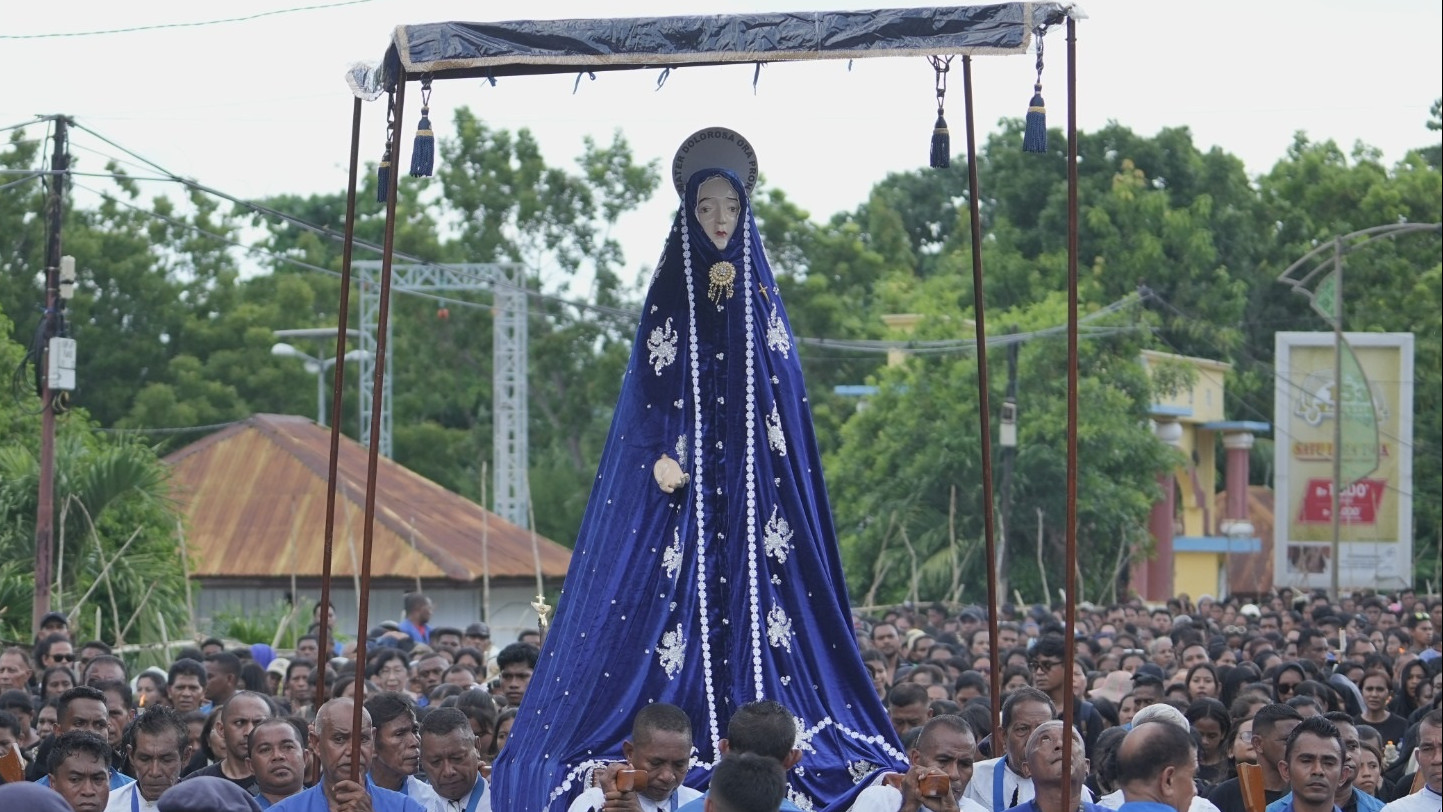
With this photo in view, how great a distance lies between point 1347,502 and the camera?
101ft

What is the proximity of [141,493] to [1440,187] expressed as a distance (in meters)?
33.7

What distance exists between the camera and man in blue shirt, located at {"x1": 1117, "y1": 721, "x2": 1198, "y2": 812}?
5895mm

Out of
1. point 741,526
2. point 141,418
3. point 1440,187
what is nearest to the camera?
point 741,526

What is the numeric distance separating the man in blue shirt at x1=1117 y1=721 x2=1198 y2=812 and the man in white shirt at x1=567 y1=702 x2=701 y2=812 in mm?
1229

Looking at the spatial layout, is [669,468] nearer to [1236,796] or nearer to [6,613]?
[1236,796]

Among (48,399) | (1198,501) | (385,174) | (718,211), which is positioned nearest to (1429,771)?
(718,211)

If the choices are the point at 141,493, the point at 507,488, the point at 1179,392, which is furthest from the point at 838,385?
the point at 141,493

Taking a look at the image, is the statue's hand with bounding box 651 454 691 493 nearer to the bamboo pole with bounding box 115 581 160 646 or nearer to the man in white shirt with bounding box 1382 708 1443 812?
the man in white shirt with bounding box 1382 708 1443 812

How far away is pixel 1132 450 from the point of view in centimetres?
3441

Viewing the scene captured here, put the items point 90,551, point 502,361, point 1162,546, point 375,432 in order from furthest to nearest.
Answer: point 1162,546 < point 502,361 < point 90,551 < point 375,432

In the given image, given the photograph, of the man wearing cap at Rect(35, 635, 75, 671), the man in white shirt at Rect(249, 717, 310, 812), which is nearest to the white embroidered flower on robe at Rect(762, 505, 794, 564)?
the man in white shirt at Rect(249, 717, 310, 812)

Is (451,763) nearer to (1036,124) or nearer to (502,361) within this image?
(1036,124)

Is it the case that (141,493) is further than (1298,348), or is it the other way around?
(1298,348)

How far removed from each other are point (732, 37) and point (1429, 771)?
3.45m
